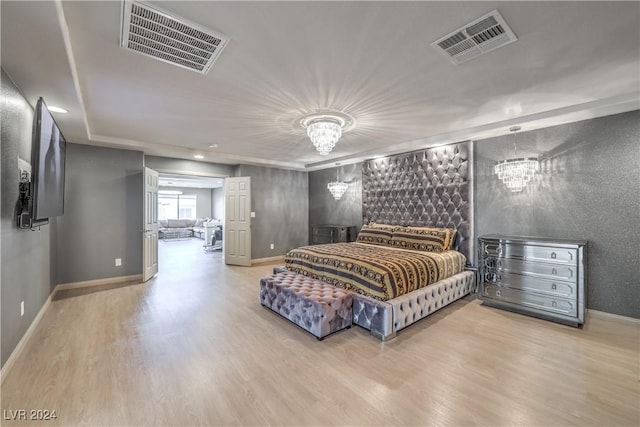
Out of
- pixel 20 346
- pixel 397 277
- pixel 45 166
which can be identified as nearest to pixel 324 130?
pixel 397 277

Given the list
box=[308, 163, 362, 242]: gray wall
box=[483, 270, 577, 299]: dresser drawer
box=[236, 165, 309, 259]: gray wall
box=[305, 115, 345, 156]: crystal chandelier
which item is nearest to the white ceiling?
box=[305, 115, 345, 156]: crystal chandelier

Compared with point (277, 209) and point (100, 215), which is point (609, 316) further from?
point (100, 215)

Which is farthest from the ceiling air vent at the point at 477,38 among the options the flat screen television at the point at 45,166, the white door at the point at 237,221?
the white door at the point at 237,221

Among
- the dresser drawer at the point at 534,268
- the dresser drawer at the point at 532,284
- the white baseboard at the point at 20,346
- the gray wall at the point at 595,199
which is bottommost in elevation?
the white baseboard at the point at 20,346

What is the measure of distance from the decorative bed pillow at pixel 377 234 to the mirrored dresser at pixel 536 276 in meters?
1.56

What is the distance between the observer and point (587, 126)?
341 cm

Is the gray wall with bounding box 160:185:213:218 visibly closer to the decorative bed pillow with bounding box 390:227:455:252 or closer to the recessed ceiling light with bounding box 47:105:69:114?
the recessed ceiling light with bounding box 47:105:69:114

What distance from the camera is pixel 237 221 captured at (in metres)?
6.61

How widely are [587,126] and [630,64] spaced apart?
1322 millimetres

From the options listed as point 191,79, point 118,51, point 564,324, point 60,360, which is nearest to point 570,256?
point 564,324

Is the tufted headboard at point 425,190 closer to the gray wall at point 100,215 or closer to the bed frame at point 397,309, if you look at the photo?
the bed frame at point 397,309

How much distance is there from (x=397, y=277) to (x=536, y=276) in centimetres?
187

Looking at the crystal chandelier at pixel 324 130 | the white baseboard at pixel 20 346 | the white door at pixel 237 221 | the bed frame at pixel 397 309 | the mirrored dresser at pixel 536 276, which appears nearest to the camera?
the white baseboard at pixel 20 346

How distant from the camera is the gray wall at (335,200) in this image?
21.4ft
